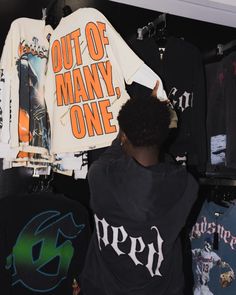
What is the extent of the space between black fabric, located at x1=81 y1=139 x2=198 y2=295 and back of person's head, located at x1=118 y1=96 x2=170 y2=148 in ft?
0.25

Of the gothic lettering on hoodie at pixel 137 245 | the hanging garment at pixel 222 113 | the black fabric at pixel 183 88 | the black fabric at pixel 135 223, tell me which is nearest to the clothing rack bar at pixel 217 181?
the hanging garment at pixel 222 113

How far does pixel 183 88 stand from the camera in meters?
1.56

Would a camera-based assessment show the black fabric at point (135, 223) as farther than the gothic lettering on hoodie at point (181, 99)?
No

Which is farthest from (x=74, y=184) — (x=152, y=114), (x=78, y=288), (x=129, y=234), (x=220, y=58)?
(x=220, y=58)

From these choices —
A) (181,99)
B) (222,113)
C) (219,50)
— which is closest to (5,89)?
(181,99)

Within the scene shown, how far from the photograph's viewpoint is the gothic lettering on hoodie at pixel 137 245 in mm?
1171

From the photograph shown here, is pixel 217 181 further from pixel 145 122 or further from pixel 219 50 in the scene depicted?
pixel 145 122

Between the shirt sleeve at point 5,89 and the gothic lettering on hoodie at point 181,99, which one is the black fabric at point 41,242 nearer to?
the shirt sleeve at point 5,89

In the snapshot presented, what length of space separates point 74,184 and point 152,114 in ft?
2.30

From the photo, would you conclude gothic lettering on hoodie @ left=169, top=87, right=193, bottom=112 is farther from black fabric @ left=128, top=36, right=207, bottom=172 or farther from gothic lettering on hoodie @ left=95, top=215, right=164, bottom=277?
gothic lettering on hoodie @ left=95, top=215, right=164, bottom=277

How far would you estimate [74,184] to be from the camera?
165 cm

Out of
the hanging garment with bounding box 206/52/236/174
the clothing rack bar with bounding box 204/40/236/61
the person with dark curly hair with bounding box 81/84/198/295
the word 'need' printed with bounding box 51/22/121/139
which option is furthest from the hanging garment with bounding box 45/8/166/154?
the clothing rack bar with bounding box 204/40/236/61

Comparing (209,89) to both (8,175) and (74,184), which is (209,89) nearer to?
(74,184)

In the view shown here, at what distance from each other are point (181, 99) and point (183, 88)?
0.05 metres
